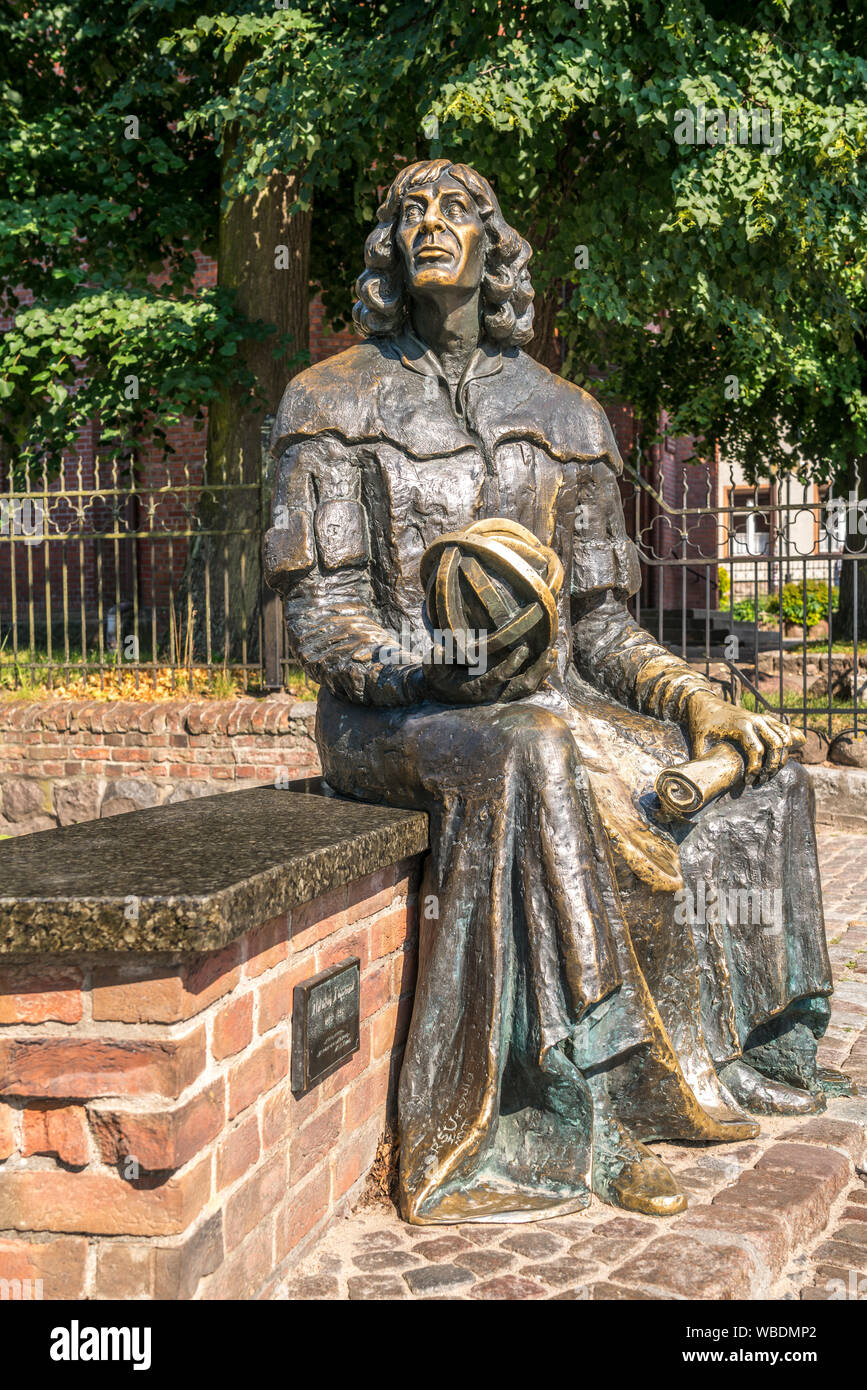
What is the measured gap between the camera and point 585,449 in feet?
10.3

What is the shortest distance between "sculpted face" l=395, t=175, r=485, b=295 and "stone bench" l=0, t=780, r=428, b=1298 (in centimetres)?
149

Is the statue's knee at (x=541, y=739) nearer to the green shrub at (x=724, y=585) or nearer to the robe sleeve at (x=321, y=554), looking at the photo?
the robe sleeve at (x=321, y=554)

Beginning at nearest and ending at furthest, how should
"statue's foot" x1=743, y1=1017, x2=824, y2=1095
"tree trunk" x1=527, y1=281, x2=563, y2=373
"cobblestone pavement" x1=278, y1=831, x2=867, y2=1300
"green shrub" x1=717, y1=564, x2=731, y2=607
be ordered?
1. "cobblestone pavement" x1=278, y1=831, x2=867, y2=1300
2. "statue's foot" x1=743, y1=1017, x2=824, y2=1095
3. "tree trunk" x1=527, y1=281, x2=563, y2=373
4. "green shrub" x1=717, y1=564, x2=731, y2=607

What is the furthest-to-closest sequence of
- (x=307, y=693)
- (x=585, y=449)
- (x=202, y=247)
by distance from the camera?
(x=202, y=247) → (x=307, y=693) → (x=585, y=449)

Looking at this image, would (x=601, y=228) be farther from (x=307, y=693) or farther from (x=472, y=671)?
(x=472, y=671)

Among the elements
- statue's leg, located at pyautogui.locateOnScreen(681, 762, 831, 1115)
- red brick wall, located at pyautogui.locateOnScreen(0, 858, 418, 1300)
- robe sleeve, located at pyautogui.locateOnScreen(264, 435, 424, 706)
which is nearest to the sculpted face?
robe sleeve, located at pyautogui.locateOnScreen(264, 435, 424, 706)

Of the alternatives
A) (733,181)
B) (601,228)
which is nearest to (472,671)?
(733,181)

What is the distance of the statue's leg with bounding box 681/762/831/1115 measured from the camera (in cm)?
295

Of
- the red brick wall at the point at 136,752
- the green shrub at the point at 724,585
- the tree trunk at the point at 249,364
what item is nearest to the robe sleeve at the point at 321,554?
the red brick wall at the point at 136,752

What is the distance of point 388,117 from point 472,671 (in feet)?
20.4

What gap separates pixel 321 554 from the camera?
118 inches

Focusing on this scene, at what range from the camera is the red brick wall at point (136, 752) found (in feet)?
26.5

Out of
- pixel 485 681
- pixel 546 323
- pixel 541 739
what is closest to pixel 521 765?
pixel 541 739

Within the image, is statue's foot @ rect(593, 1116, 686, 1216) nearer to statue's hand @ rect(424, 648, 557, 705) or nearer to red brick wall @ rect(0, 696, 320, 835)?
statue's hand @ rect(424, 648, 557, 705)
